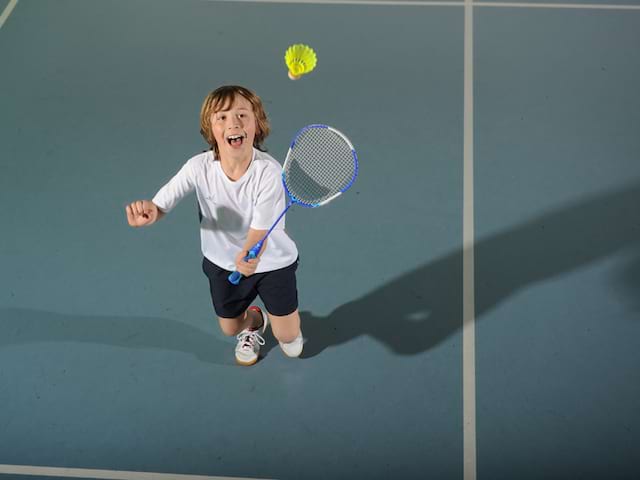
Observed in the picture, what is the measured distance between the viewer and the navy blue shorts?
141 inches

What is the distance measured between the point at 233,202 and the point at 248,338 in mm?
958

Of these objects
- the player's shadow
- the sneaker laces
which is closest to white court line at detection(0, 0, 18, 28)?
the sneaker laces

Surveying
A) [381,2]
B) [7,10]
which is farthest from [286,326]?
[7,10]

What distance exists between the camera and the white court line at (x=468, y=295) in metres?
3.71

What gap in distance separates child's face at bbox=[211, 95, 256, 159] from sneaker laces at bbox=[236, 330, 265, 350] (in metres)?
1.15

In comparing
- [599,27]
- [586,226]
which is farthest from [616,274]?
[599,27]

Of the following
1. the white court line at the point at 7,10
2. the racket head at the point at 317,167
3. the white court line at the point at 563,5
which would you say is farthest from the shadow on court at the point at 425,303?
the white court line at the point at 7,10

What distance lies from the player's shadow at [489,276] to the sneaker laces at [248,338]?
0.28 metres

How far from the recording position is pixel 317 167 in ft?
12.0

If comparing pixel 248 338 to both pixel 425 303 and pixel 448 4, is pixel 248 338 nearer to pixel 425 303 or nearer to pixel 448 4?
pixel 425 303

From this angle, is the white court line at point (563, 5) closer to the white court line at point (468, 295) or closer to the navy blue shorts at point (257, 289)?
the white court line at point (468, 295)

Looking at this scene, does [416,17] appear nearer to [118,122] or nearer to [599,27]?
[599,27]

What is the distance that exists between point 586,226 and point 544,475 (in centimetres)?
161

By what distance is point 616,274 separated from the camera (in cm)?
429
